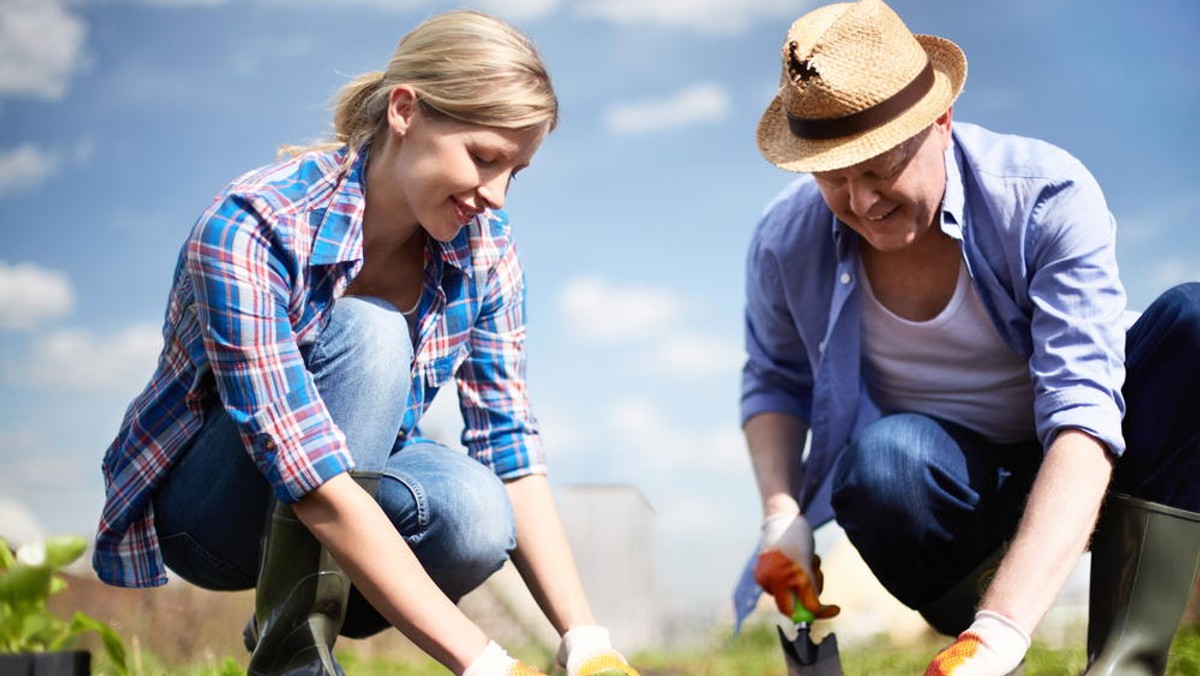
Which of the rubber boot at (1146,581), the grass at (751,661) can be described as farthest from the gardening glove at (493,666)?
the grass at (751,661)

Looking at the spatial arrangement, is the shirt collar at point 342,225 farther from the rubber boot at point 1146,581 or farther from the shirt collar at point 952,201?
the rubber boot at point 1146,581

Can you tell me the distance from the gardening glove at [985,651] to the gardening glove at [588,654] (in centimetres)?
45

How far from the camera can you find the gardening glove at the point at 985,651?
1.74 meters

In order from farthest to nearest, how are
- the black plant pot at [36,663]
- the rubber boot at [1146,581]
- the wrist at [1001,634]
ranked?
the rubber boot at [1146,581], the wrist at [1001,634], the black plant pot at [36,663]

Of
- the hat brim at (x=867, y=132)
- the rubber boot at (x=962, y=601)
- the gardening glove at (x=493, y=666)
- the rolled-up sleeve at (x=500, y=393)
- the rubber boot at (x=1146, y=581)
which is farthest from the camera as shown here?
the rubber boot at (x=962, y=601)

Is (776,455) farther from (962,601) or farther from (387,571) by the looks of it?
(387,571)

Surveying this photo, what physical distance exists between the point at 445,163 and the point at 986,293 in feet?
3.16

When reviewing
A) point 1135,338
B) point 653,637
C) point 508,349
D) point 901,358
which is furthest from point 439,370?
point 653,637

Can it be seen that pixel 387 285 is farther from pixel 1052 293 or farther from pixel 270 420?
pixel 1052 293

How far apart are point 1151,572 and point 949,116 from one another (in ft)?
2.68

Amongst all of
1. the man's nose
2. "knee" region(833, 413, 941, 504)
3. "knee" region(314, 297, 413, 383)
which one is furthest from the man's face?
"knee" region(314, 297, 413, 383)

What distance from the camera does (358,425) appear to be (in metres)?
1.81

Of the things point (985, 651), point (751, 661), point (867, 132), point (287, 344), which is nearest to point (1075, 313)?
point (867, 132)

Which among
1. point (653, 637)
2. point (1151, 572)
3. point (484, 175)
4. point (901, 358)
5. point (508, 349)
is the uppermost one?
point (484, 175)
